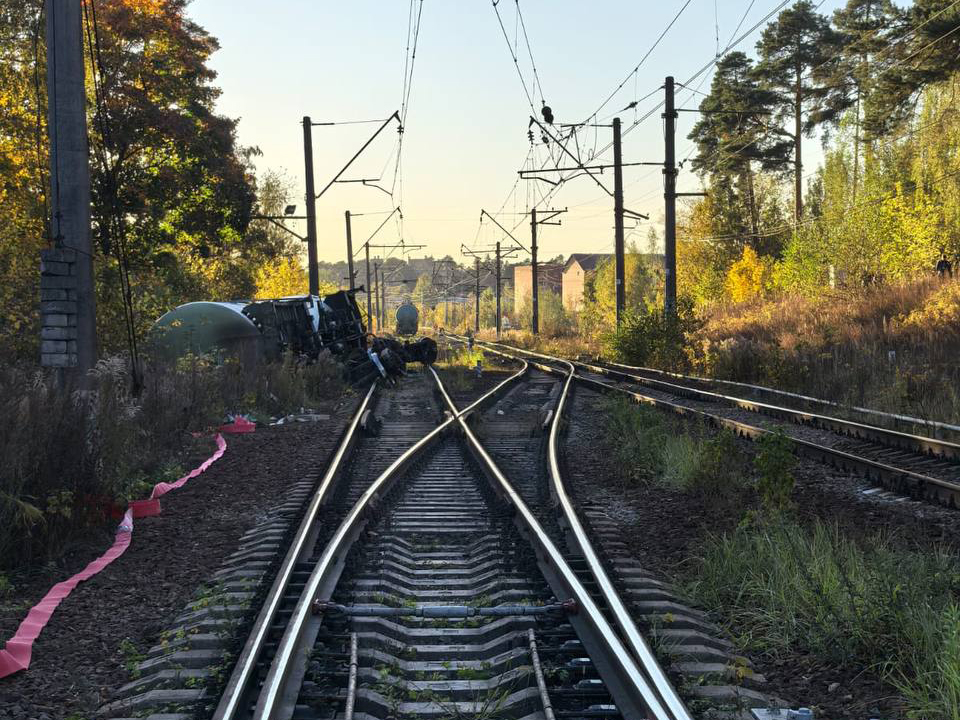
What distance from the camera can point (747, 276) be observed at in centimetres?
5931

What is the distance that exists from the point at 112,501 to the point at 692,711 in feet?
19.8

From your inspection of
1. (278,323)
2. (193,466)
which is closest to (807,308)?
(278,323)

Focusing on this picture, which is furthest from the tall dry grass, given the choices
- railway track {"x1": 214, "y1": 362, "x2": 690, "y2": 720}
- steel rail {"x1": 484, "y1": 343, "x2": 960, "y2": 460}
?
Answer: railway track {"x1": 214, "y1": 362, "x2": 690, "y2": 720}

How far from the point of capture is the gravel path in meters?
4.67

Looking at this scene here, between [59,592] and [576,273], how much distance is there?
→ 409 ft

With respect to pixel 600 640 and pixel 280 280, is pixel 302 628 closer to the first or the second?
pixel 600 640

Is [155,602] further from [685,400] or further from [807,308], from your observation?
[807,308]

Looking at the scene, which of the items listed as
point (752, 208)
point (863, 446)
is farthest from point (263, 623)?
point (752, 208)

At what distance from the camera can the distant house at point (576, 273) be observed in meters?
126

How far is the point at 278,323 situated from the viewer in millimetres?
23438

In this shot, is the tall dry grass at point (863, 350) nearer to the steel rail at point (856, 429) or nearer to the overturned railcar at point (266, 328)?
the steel rail at point (856, 429)

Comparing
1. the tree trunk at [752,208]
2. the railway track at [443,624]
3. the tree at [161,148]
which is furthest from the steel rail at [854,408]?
the tree trunk at [752,208]

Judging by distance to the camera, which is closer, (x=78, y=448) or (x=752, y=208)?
(x=78, y=448)

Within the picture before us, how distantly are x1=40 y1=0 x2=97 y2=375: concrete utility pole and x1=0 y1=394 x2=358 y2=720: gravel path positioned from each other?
2.11 m
